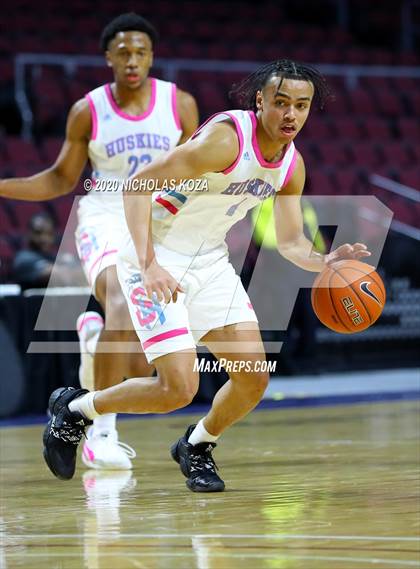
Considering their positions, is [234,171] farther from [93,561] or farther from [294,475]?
[93,561]

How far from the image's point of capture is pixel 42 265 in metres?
9.04

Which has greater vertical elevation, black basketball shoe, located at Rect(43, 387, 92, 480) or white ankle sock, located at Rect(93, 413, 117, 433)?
black basketball shoe, located at Rect(43, 387, 92, 480)

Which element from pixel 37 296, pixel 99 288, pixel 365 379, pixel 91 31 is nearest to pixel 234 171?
pixel 99 288

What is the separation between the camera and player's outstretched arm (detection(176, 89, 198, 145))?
607 centimetres

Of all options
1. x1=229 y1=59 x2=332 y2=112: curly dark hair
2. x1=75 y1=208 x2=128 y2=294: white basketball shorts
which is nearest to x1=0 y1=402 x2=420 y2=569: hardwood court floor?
x1=75 y1=208 x2=128 y2=294: white basketball shorts

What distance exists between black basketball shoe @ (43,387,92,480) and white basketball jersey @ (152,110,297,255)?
0.84m

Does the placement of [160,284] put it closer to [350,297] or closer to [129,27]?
[350,297]

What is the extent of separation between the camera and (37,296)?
845cm

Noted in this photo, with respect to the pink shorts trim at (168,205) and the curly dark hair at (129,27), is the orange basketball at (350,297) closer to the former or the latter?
the pink shorts trim at (168,205)

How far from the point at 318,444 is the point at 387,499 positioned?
2.05 meters

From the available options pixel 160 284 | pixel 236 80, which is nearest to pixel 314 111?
pixel 236 80

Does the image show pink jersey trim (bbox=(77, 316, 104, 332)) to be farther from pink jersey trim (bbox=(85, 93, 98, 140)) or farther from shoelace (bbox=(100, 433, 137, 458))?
pink jersey trim (bbox=(85, 93, 98, 140))

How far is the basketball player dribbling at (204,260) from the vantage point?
14.9 ft

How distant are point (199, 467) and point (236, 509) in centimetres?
64
